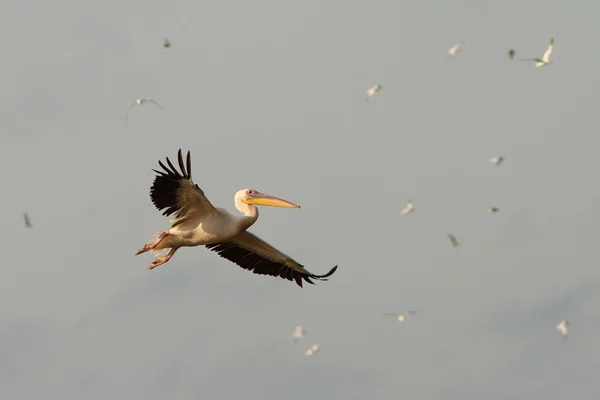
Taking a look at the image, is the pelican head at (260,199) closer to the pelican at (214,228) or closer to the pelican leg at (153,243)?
the pelican at (214,228)

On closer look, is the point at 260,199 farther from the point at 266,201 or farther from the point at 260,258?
the point at 260,258

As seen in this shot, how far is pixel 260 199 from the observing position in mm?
33656

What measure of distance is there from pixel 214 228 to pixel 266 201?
1.35 meters

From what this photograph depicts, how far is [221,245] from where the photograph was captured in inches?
1372

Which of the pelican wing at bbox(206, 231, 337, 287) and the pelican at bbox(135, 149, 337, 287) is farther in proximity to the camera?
the pelican wing at bbox(206, 231, 337, 287)

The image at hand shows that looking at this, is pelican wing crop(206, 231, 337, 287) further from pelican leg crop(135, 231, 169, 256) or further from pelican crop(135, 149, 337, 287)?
pelican leg crop(135, 231, 169, 256)

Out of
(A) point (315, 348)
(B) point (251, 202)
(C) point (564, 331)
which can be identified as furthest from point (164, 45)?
(C) point (564, 331)

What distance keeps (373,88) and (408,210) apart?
101 inches

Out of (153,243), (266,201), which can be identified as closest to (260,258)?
(266,201)

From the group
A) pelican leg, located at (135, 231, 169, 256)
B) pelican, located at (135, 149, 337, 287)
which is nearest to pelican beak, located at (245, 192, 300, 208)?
pelican, located at (135, 149, 337, 287)

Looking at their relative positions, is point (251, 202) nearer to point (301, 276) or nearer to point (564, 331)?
point (301, 276)

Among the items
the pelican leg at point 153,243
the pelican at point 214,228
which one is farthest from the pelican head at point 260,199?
the pelican leg at point 153,243

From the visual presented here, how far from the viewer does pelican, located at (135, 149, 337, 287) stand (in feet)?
105

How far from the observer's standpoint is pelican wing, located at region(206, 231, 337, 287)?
3484cm
